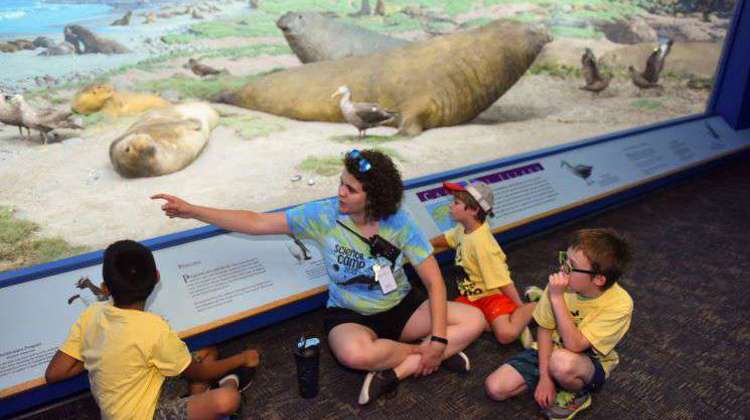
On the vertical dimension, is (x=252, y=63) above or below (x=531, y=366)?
above

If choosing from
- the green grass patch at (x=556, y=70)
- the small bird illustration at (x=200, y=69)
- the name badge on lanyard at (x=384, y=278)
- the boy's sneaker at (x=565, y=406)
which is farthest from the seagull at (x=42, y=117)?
the green grass patch at (x=556, y=70)

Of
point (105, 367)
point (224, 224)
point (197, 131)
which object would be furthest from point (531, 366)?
point (197, 131)

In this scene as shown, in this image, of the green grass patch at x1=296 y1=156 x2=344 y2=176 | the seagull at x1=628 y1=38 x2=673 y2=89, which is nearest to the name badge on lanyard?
the green grass patch at x1=296 y1=156 x2=344 y2=176

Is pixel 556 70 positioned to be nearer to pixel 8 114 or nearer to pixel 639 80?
pixel 639 80

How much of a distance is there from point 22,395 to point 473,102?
140 inches

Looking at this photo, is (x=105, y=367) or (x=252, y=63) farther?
(x=252, y=63)

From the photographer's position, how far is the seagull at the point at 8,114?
256 cm

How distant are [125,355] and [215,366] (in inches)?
22.6

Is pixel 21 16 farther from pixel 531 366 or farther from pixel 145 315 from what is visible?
pixel 531 366

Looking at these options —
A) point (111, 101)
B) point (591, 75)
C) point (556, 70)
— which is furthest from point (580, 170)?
point (111, 101)

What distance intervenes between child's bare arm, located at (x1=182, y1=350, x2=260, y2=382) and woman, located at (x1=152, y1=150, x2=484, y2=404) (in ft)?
1.31

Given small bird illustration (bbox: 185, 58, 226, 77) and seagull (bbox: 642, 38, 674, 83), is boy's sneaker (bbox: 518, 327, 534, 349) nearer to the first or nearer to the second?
small bird illustration (bbox: 185, 58, 226, 77)

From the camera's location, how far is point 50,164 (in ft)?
9.02

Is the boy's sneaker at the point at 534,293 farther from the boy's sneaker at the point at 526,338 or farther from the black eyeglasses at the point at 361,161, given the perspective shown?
the black eyeglasses at the point at 361,161
